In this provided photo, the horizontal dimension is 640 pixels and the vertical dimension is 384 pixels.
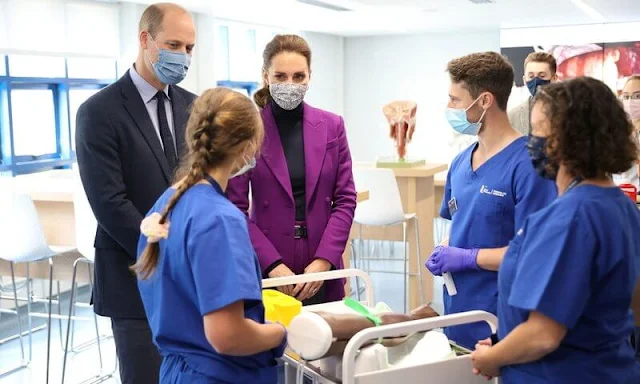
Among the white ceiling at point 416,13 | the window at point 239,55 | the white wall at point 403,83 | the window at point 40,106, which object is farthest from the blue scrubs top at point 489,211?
the white wall at point 403,83

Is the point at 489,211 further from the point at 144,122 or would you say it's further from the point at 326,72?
the point at 326,72

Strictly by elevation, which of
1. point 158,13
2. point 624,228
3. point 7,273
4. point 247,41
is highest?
point 247,41

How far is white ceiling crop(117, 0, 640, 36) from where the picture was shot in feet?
25.3

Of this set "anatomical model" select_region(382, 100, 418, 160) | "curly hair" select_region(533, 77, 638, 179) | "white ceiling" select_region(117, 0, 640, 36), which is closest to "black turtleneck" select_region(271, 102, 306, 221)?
"curly hair" select_region(533, 77, 638, 179)

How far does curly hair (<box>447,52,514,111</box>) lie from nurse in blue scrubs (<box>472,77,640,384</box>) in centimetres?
54

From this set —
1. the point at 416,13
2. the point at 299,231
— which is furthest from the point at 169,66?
the point at 416,13

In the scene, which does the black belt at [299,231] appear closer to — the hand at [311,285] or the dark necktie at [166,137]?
the hand at [311,285]

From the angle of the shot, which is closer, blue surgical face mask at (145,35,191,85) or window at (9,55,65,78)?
blue surgical face mask at (145,35,191,85)

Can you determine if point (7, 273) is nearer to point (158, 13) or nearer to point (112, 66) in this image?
point (158, 13)

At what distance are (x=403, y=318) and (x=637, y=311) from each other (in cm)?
131

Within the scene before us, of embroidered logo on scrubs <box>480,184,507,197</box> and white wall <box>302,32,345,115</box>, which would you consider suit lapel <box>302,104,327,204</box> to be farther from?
white wall <box>302,32,345,115</box>

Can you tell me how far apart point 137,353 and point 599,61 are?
28.7 feet

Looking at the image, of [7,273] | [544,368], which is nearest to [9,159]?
[7,273]

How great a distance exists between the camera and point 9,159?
5.82 meters
